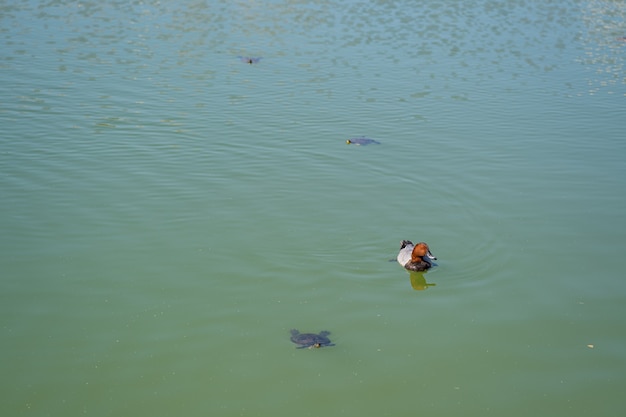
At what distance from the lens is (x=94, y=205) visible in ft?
33.8

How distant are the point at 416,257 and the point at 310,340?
1.86m

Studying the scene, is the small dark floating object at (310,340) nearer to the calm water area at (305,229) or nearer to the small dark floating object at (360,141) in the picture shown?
the calm water area at (305,229)

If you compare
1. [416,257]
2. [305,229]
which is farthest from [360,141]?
[416,257]

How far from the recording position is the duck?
8.63 meters

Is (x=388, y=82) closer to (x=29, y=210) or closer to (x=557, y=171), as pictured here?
(x=557, y=171)

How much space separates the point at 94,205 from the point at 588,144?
8.47 m

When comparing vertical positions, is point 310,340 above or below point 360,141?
below

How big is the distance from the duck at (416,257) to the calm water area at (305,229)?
143mm

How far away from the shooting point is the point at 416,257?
8711 mm

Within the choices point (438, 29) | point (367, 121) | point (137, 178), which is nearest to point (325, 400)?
point (137, 178)

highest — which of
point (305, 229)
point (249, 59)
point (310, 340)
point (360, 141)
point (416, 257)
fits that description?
point (249, 59)

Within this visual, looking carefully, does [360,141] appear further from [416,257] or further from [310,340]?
[310,340]

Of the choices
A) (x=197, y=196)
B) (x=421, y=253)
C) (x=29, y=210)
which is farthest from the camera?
(x=197, y=196)

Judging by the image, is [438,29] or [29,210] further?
[438,29]
